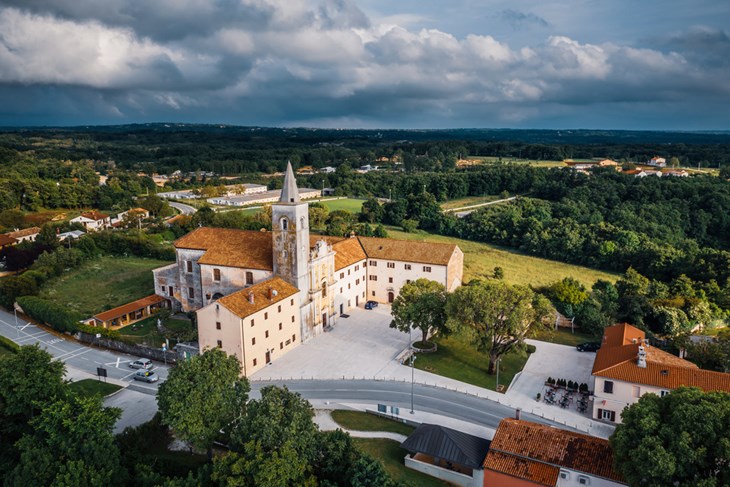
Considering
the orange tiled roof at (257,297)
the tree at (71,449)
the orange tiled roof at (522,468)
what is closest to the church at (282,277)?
the orange tiled roof at (257,297)

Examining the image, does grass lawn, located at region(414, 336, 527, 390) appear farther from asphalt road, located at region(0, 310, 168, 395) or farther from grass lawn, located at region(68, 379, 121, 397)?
grass lawn, located at region(68, 379, 121, 397)

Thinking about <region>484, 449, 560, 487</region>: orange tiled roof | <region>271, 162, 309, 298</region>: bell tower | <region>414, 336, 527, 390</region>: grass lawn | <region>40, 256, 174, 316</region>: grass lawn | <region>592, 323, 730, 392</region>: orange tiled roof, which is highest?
<region>271, 162, 309, 298</region>: bell tower

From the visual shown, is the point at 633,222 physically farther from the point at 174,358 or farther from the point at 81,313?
the point at 81,313

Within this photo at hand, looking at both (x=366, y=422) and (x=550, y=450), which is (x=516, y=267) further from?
(x=550, y=450)

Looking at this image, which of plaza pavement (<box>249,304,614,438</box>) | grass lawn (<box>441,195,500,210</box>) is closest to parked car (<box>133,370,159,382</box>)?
plaza pavement (<box>249,304,614,438</box>)

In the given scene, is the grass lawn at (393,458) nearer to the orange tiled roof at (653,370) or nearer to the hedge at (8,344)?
the orange tiled roof at (653,370)

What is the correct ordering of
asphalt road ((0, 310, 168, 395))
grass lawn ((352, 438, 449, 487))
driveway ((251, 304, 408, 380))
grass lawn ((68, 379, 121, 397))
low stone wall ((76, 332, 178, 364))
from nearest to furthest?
grass lawn ((352, 438, 449, 487)), grass lawn ((68, 379, 121, 397)), asphalt road ((0, 310, 168, 395)), driveway ((251, 304, 408, 380)), low stone wall ((76, 332, 178, 364))
